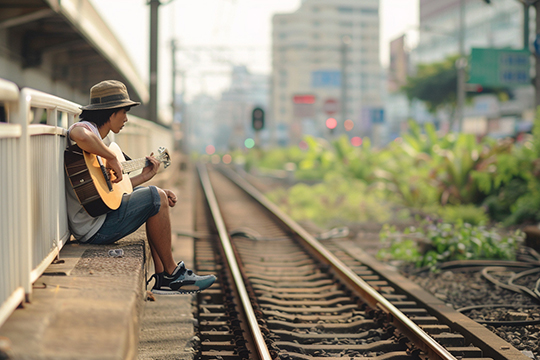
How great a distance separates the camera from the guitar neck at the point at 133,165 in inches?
Result: 184

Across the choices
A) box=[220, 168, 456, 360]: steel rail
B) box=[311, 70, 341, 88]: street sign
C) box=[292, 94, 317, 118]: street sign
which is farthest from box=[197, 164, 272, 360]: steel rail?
box=[311, 70, 341, 88]: street sign

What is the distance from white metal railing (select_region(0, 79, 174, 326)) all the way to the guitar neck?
47 centimetres

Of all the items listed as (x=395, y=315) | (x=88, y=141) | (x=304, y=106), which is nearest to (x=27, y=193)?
(x=88, y=141)

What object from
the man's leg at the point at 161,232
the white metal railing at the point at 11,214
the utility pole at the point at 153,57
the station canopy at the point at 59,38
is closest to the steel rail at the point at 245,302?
the man's leg at the point at 161,232

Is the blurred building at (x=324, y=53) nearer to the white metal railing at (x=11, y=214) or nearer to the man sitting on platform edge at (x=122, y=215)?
the man sitting on platform edge at (x=122, y=215)

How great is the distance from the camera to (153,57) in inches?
687

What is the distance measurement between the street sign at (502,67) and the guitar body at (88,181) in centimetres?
1594

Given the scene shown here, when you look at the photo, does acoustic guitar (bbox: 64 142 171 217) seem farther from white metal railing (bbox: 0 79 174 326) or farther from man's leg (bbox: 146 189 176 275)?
man's leg (bbox: 146 189 176 275)

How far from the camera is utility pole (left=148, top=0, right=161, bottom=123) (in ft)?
53.6

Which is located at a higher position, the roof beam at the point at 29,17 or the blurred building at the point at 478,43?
the blurred building at the point at 478,43

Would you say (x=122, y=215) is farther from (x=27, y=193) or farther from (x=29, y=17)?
(x=29, y=17)

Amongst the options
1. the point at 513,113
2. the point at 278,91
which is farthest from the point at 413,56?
the point at 513,113

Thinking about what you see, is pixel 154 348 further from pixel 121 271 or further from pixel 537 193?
pixel 537 193

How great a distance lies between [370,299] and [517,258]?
11.0 feet
